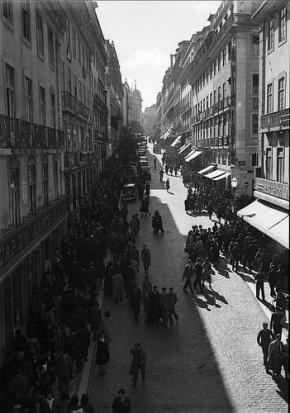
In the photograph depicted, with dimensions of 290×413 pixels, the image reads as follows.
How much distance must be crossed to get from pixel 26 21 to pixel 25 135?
5.19 meters

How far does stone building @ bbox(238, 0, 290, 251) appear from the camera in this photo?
2642 centimetres

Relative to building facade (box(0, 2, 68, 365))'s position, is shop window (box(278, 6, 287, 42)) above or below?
above

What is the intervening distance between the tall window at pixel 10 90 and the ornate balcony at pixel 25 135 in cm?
55

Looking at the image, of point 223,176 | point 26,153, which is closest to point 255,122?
point 223,176

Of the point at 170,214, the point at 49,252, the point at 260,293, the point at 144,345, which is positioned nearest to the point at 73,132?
the point at 170,214

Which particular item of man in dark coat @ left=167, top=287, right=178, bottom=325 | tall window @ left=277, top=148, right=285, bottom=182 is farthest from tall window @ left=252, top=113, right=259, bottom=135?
man in dark coat @ left=167, top=287, right=178, bottom=325

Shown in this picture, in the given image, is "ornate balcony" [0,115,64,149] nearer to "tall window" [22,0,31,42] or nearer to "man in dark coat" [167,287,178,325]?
"tall window" [22,0,31,42]

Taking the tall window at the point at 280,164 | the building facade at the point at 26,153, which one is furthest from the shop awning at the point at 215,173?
the building facade at the point at 26,153

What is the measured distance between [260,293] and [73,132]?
1934 centimetres

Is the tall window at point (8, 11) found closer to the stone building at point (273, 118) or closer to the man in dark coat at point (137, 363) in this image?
the man in dark coat at point (137, 363)

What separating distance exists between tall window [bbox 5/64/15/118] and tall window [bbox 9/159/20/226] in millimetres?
1751

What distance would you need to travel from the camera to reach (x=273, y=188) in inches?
1068

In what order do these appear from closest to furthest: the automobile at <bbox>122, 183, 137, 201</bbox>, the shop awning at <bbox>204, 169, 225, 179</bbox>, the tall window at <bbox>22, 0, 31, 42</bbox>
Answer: the tall window at <bbox>22, 0, 31, 42</bbox>
the automobile at <bbox>122, 183, 137, 201</bbox>
the shop awning at <bbox>204, 169, 225, 179</bbox>

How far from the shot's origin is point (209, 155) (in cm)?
5741
